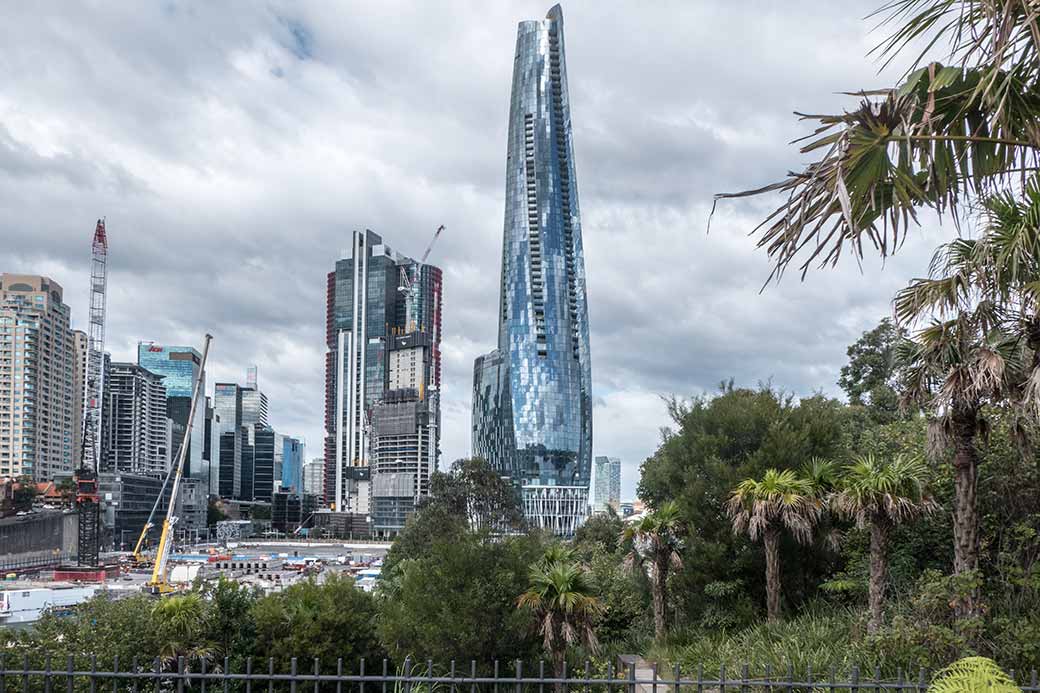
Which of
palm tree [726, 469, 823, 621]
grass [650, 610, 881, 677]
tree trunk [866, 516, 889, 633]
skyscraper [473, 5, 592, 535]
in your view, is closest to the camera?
grass [650, 610, 881, 677]

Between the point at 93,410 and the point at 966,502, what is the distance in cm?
17502

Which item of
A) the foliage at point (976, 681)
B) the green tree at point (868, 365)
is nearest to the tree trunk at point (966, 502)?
the foliage at point (976, 681)

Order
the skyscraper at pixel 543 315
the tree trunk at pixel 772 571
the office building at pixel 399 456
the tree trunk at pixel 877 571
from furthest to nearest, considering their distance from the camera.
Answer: the office building at pixel 399 456
the skyscraper at pixel 543 315
the tree trunk at pixel 772 571
the tree trunk at pixel 877 571

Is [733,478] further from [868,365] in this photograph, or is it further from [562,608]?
[868,365]

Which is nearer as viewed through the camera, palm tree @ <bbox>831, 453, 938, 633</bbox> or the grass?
the grass

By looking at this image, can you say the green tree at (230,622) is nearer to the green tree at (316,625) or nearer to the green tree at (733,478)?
the green tree at (316,625)

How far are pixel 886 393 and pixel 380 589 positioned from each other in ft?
66.0

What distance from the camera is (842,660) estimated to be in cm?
948

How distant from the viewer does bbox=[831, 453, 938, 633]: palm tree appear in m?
10.5

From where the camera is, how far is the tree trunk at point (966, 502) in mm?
8961

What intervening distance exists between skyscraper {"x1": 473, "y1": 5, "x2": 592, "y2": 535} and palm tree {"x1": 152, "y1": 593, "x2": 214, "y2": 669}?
117 metres

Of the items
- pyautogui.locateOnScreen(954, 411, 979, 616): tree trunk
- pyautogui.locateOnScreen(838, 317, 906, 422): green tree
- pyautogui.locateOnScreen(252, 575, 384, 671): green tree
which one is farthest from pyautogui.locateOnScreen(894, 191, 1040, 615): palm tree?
pyautogui.locateOnScreen(838, 317, 906, 422): green tree

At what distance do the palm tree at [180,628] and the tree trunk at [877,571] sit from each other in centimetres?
1242

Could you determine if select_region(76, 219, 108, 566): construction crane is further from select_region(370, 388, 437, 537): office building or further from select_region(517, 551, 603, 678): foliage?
select_region(517, 551, 603, 678): foliage
